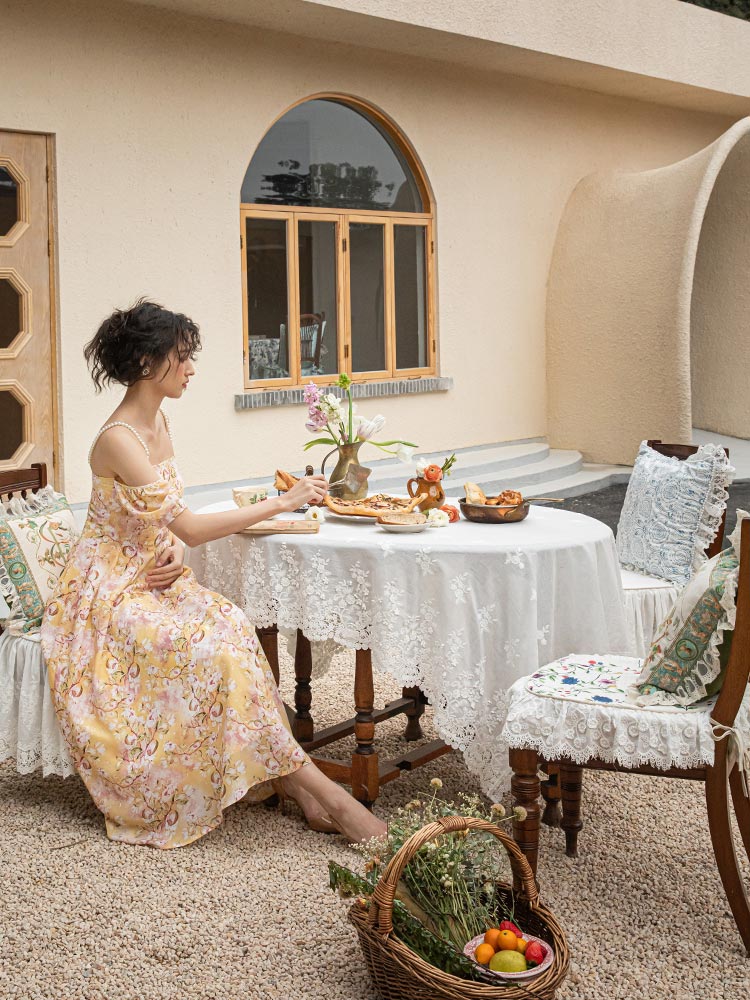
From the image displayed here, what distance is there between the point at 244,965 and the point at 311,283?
6681 millimetres

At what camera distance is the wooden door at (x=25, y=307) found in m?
7.14

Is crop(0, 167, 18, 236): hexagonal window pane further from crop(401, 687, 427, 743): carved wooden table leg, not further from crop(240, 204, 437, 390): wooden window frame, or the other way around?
crop(401, 687, 427, 743): carved wooden table leg

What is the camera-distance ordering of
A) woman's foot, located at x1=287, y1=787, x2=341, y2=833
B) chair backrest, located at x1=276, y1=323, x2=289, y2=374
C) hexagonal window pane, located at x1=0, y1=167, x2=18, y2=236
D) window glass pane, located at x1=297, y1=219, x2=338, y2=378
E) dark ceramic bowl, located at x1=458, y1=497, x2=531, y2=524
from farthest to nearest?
1. window glass pane, located at x1=297, y1=219, x2=338, y2=378
2. chair backrest, located at x1=276, y1=323, x2=289, y2=374
3. hexagonal window pane, located at x1=0, y1=167, x2=18, y2=236
4. dark ceramic bowl, located at x1=458, y1=497, x2=531, y2=524
5. woman's foot, located at x1=287, y1=787, x2=341, y2=833

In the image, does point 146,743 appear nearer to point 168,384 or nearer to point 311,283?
point 168,384

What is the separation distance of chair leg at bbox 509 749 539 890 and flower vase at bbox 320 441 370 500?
4.74 ft

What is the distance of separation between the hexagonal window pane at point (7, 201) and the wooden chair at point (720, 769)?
17.0 feet

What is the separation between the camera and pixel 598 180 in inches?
434

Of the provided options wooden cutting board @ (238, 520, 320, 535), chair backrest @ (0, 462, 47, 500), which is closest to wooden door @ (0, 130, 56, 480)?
chair backrest @ (0, 462, 47, 500)

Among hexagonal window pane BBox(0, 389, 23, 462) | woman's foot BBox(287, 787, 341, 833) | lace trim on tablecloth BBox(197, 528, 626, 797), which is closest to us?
lace trim on tablecloth BBox(197, 528, 626, 797)

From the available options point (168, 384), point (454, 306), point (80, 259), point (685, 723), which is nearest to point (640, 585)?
point (685, 723)

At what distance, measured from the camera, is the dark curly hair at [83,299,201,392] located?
12.5ft

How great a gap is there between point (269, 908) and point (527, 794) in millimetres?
770

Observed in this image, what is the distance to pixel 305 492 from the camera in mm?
3910

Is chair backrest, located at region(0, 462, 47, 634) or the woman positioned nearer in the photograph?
the woman
